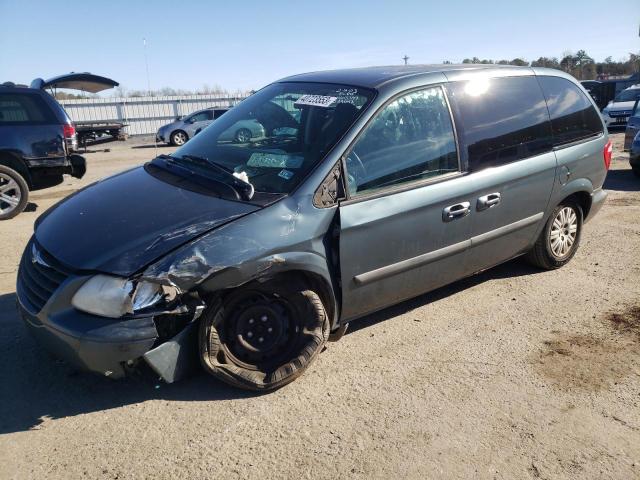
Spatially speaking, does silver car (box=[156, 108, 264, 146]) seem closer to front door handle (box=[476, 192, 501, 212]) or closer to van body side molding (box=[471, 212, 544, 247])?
van body side molding (box=[471, 212, 544, 247])

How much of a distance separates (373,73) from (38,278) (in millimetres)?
2630

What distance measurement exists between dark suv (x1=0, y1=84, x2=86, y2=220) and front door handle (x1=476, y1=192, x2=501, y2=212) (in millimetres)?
6109

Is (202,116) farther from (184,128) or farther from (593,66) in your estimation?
(593,66)

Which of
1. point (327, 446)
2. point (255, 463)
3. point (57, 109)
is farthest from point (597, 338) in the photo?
point (57, 109)

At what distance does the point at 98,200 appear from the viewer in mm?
3422

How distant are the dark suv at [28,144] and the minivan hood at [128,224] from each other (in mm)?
4431

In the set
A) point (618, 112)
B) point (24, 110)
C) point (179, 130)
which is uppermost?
point (24, 110)

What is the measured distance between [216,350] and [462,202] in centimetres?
199

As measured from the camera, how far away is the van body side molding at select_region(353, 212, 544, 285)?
334 cm

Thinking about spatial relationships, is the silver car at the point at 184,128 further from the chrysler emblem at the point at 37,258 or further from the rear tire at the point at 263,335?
the rear tire at the point at 263,335

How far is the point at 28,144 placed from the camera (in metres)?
7.27

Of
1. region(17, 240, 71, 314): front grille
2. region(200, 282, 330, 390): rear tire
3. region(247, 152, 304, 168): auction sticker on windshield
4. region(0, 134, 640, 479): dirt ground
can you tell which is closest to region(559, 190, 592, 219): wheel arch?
region(0, 134, 640, 479): dirt ground

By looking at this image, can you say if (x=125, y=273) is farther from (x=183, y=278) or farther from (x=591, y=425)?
(x=591, y=425)

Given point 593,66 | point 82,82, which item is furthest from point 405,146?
point 593,66
